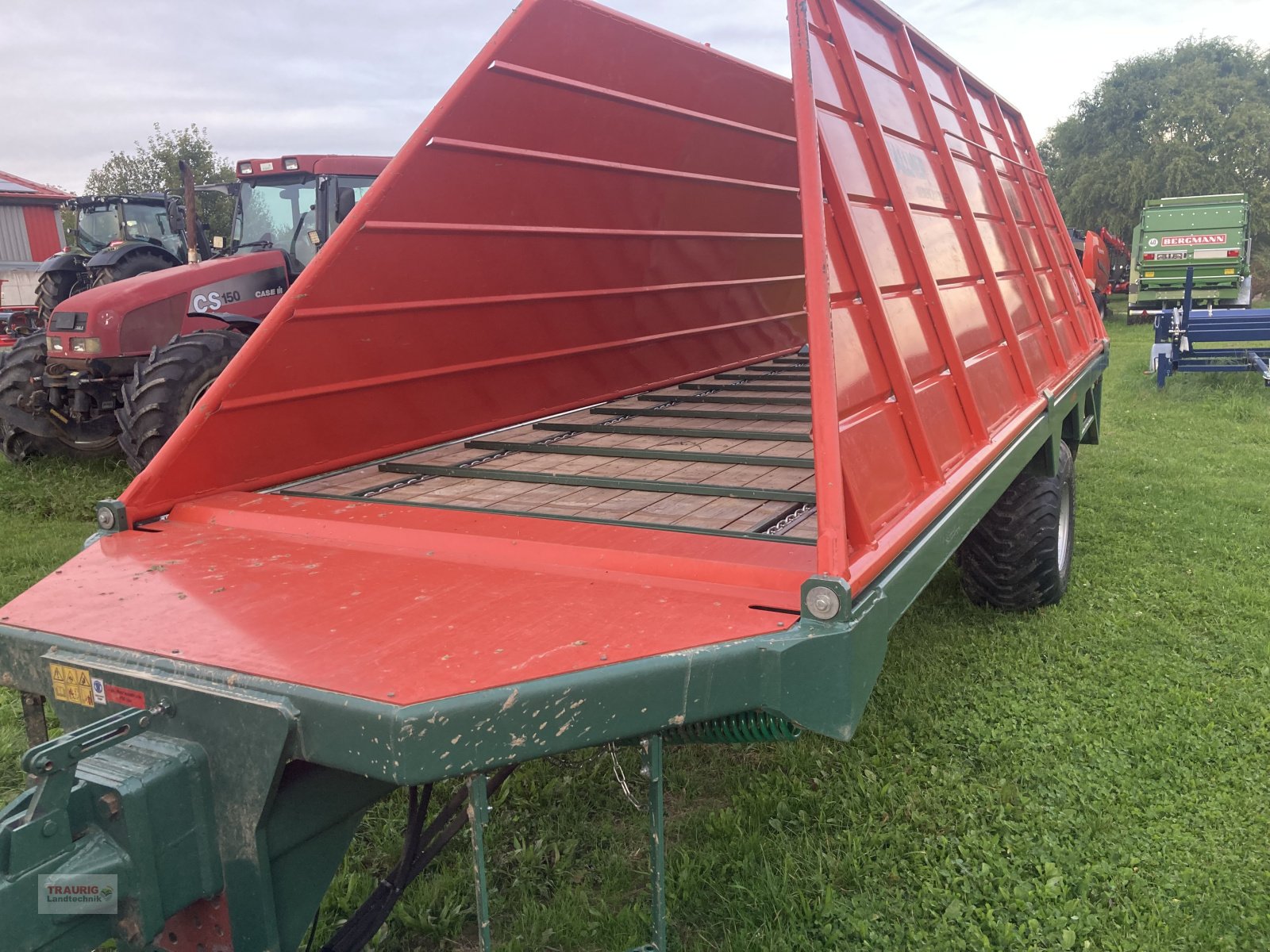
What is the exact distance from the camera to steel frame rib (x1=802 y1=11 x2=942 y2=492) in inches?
91.7

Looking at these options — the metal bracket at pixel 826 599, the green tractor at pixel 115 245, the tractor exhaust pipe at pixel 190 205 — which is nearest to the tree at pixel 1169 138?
the green tractor at pixel 115 245

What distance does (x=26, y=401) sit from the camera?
Result: 750cm

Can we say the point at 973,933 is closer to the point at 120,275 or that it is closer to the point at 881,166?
the point at 881,166

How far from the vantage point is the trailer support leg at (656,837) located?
68.1 inches

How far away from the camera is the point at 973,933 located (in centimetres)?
237

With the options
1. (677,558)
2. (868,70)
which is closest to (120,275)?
(868,70)

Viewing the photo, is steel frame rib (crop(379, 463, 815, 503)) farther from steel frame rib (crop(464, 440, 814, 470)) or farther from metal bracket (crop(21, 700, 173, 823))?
metal bracket (crop(21, 700, 173, 823))

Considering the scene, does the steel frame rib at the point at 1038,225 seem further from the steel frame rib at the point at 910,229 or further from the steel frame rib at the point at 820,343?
the steel frame rib at the point at 820,343

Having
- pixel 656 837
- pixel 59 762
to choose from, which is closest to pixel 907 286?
pixel 656 837

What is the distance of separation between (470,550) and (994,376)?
2082 mm

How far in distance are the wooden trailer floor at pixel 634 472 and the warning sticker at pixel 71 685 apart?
43.3 inches

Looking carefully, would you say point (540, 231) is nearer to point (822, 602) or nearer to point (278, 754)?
point (822, 602)

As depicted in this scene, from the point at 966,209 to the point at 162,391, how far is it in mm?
5143

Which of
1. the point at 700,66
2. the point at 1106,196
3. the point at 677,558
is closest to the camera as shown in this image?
the point at 677,558
